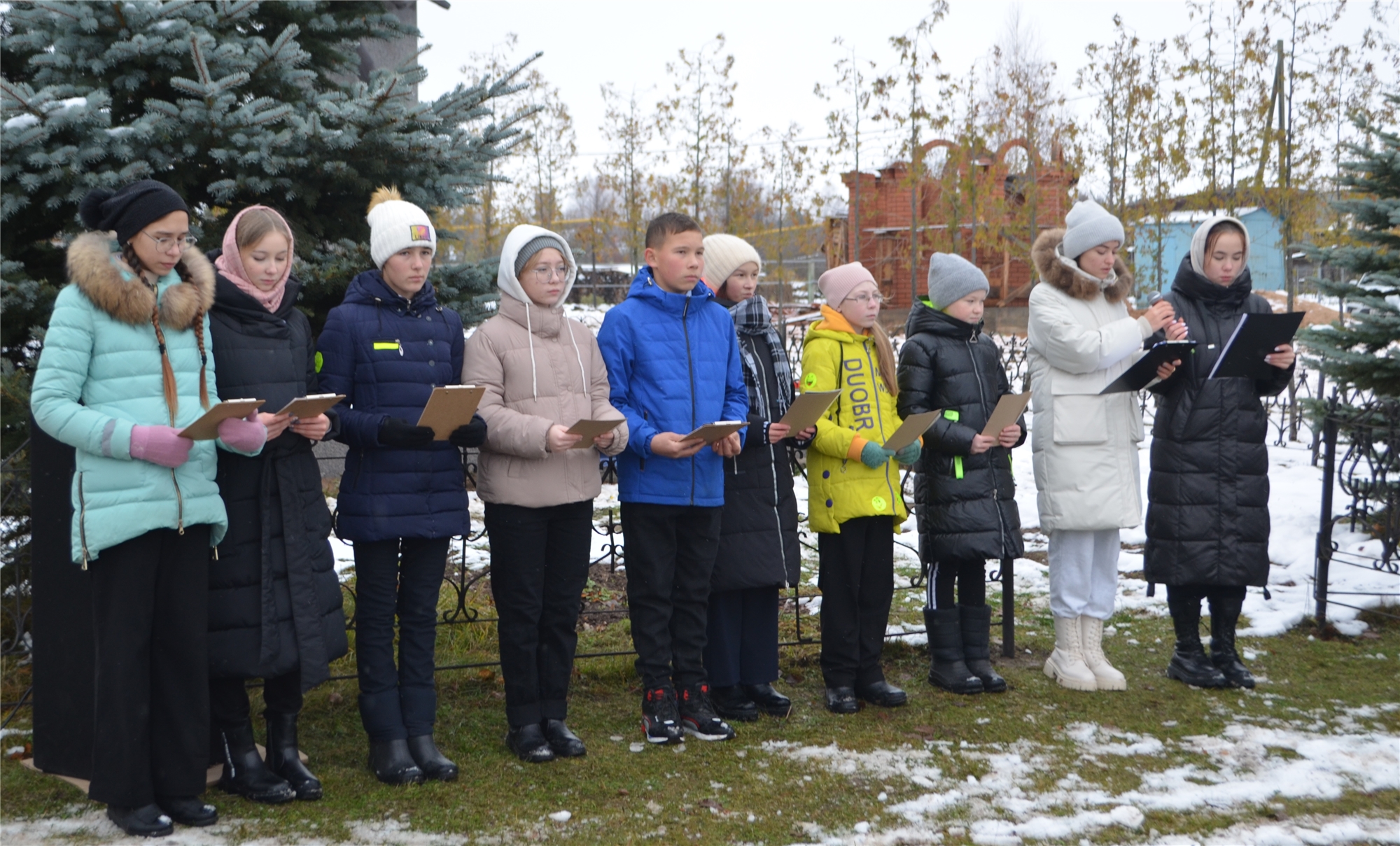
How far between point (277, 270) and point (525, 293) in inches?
32.7

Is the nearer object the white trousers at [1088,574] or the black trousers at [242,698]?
the black trousers at [242,698]

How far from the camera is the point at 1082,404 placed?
15.8 ft

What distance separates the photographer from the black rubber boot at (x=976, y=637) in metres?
4.86

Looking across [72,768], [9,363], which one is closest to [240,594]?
[72,768]

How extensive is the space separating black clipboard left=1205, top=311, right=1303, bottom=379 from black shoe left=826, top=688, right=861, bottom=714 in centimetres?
206

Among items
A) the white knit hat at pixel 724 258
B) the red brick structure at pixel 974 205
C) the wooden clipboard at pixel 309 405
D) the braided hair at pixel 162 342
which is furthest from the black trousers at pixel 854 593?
the red brick structure at pixel 974 205

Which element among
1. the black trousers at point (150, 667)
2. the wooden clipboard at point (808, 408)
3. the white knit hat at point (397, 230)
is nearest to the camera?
the black trousers at point (150, 667)

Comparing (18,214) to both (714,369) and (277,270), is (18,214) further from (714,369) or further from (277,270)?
(714,369)

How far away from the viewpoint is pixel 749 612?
4.47 m

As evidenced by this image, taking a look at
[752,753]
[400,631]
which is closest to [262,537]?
[400,631]

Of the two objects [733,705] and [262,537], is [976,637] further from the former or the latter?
[262,537]

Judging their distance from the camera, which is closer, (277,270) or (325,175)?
(277,270)

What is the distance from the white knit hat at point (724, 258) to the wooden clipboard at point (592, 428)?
998 mm

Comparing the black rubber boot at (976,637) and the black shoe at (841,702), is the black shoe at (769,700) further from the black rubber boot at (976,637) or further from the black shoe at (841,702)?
the black rubber boot at (976,637)
